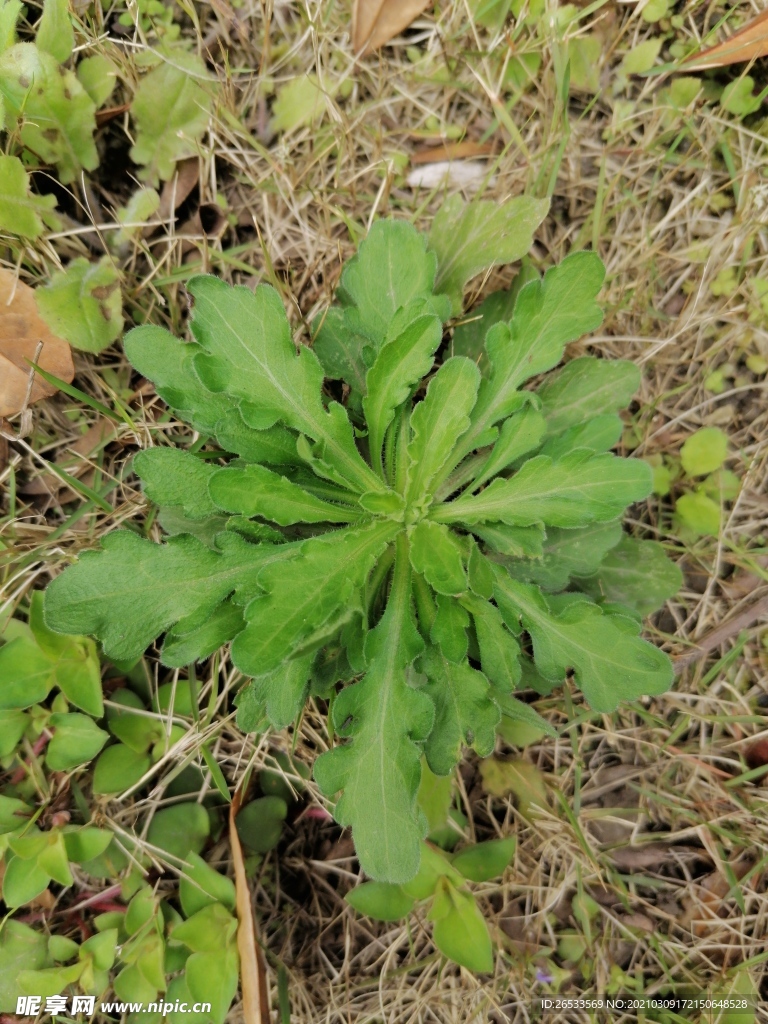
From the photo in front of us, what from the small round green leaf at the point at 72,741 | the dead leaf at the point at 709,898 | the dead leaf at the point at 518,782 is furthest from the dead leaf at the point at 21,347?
the dead leaf at the point at 709,898

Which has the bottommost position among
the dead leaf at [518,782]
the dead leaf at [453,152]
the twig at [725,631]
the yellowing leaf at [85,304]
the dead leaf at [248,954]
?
the dead leaf at [248,954]

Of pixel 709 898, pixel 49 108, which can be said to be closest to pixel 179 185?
pixel 49 108

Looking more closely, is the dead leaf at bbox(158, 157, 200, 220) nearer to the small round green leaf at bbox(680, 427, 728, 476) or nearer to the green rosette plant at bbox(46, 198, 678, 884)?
the green rosette plant at bbox(46, 198, 678, 884)

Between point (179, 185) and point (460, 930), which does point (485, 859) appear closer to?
point (460, 930)

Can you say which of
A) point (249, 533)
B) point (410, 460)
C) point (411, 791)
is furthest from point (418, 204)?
point (411, 791)

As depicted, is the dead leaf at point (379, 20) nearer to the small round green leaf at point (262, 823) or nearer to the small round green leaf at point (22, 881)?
the small round green leaf at point (262, 823)

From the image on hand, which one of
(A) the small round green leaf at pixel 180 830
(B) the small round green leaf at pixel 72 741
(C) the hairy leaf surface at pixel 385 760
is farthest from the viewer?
(A) the small round green leaf at pixel 180 830

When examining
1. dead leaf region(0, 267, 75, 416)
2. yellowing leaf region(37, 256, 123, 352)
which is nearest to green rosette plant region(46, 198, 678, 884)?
yellowing leaf region(37, 256, 123, 352)
